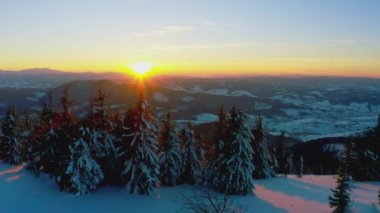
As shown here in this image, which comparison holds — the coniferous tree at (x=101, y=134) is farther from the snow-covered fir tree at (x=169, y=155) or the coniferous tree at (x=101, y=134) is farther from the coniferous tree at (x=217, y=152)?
the coniferous tree at (x=217, y=152)

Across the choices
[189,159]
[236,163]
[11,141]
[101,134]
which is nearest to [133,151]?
A: [101,134]

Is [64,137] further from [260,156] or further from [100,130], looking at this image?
[260,156]

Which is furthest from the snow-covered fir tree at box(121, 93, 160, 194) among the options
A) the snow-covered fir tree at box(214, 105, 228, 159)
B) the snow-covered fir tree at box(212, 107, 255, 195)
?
the snow-covered fir tree at box(214, 105, 228, 159)

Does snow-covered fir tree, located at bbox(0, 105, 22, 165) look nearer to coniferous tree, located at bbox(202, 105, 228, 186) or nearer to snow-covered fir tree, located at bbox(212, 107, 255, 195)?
coniferous tree, located at bbox(202, 105, 228, 186)

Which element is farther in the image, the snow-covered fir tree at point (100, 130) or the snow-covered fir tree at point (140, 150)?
the snow-covered fir tree at point (100, 130)

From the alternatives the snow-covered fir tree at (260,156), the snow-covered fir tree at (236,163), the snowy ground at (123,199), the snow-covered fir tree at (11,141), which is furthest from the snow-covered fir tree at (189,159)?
the snow-covered fir tree at (11,141)
